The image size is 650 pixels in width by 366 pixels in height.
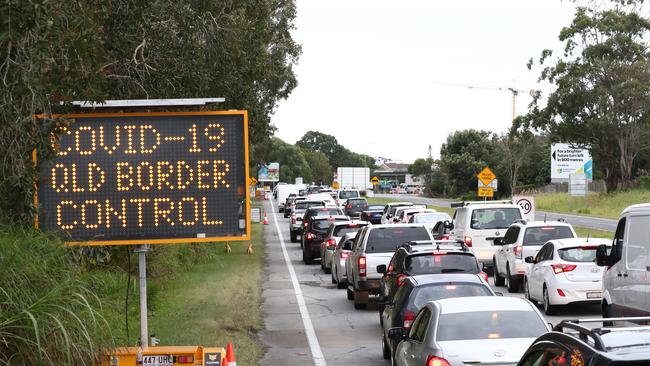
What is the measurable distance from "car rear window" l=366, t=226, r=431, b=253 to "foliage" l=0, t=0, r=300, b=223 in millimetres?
4564

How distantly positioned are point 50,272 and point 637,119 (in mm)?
63060

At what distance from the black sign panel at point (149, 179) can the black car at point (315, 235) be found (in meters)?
23.9

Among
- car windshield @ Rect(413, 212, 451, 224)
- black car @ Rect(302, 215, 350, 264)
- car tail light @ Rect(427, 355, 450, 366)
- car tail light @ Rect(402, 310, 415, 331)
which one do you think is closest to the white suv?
car tail light @ Rect(402, 310, 415, 331)

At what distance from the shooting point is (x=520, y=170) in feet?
364

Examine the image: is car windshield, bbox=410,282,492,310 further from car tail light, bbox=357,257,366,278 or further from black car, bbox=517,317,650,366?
car tail light, bbox=357,257,366,278

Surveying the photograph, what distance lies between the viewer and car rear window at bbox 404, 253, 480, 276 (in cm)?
1700

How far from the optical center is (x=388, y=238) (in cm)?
2284

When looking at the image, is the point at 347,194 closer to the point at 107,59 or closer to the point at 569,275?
the point at 569,275

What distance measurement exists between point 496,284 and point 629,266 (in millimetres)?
12116

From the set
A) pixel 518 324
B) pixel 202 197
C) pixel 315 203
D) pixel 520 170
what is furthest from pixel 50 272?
pixel 520 170

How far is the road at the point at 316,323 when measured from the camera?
1588cm

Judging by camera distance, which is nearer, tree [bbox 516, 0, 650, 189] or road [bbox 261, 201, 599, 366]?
road [bbox 261, 201, 599, 366]

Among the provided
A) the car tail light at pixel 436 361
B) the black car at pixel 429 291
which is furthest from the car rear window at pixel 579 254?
the car tail light at pixel 436 361

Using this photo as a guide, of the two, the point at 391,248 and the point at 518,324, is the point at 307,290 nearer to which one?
the point at 391,248
